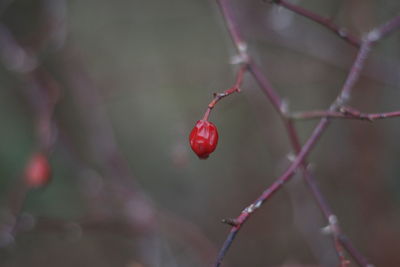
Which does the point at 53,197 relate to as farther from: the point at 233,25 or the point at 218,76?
the point at 233,25

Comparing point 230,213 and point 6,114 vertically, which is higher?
point 6,114

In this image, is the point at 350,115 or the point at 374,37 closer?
the point at 350,115

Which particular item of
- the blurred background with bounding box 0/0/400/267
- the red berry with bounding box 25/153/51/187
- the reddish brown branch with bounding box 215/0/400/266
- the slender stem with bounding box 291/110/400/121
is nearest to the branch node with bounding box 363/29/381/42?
the reddish brown branch with bounding box 215/0/400/266

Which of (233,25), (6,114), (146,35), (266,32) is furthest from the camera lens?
(146,35)

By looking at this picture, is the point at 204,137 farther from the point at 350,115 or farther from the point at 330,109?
the point at 330,109

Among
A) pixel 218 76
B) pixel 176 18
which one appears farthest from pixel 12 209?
pixel 176 18

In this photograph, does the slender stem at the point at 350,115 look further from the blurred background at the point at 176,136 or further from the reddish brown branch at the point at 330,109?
the blurred background at the point at 176,136

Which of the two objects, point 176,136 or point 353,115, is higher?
point 176,136

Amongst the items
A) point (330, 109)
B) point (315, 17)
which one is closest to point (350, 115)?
point (330, 109)

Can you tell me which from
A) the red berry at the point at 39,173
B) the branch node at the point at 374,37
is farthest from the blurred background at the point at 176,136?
the branch node at the point at 374,37
